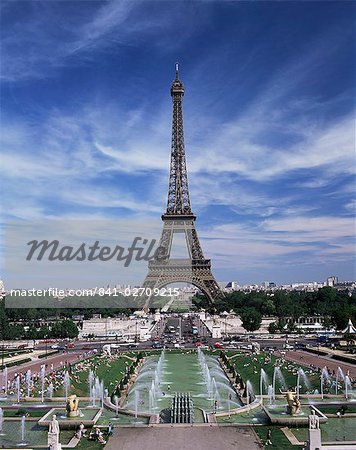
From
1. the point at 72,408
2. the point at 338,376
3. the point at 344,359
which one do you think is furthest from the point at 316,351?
the point at 72,408

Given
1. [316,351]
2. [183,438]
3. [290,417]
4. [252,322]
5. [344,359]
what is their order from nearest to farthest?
[183,438] → [290,417] → [344,359] → [316,351] → [252,322]

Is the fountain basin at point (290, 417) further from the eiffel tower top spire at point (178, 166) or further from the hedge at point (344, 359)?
the eiffel tower top spire at point (178, 166)

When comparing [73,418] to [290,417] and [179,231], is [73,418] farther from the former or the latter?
[179,231]

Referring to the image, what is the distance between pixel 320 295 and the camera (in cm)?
10125

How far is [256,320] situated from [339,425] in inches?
1738

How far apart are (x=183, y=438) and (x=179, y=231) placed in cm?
6439

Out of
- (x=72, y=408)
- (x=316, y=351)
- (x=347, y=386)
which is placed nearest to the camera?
(x=72, y=408)

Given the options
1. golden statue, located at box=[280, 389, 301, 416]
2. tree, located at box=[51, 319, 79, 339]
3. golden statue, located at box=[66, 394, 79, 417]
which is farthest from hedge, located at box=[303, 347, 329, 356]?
tree, located at box=[51, 319, 79, 339]

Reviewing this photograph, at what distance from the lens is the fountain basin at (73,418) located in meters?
22.4

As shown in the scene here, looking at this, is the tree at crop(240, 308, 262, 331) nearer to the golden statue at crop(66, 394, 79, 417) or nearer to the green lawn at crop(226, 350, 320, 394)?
the green lawn at crop(226, 350, 320, 394)

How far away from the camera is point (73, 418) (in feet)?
76.6

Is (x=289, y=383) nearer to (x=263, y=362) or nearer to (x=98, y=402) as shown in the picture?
(x=263, y=362)

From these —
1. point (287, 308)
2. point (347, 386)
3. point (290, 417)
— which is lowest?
point (290, 417)

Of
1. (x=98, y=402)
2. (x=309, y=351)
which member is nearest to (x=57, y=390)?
(x=98, y=402)
